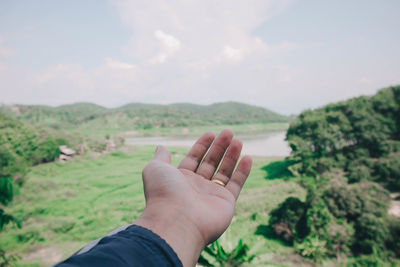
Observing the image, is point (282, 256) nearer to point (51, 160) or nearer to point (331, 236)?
point (331, 236)

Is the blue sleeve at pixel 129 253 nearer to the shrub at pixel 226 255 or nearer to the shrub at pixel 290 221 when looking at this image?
the shrub at pixel 226 255

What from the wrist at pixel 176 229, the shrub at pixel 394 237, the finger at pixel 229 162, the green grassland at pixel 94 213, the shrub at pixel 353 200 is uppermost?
the finger at pixel 229 162

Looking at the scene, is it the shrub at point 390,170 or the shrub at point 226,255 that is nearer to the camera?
the shrub at point 226,255

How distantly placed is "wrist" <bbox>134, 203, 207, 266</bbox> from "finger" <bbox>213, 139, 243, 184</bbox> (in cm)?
71

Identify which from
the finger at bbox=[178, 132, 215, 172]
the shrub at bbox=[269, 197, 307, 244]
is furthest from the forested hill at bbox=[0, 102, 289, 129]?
the finger at bbox=[178, 132, 215, 172]

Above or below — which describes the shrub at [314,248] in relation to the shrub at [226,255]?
below

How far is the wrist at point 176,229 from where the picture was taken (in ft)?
→ 3.24

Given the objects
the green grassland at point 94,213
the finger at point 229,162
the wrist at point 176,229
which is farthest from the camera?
the green grassland at point 94,213

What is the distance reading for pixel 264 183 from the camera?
1303 cm

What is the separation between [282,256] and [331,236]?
4.66 feet

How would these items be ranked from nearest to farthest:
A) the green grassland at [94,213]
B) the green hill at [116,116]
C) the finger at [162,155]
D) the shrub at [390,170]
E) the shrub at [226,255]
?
the finger at [162,155]
the shrub at [226,255]
the green grassland at [94,213]
the shrub at [390,170]
the green hill at [116,116]

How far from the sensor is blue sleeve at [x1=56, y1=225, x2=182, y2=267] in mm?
685

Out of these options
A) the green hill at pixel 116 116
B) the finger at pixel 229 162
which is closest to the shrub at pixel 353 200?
the finger at pixel 229 162

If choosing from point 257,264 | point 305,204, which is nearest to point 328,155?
point 305,204
